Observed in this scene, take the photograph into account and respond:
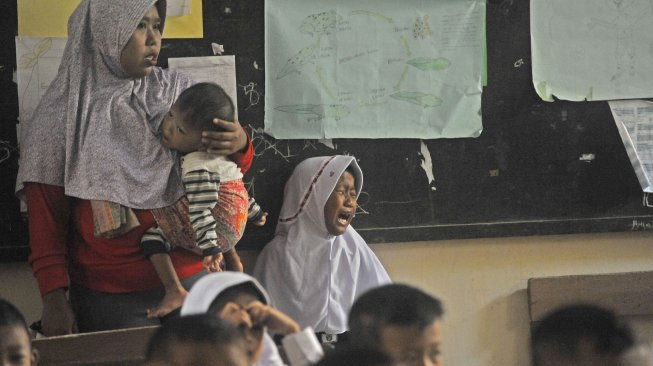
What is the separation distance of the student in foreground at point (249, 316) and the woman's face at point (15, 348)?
0.40 meters

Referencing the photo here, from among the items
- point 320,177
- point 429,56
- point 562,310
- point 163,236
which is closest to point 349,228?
point 320,177

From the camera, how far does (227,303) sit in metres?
2.63

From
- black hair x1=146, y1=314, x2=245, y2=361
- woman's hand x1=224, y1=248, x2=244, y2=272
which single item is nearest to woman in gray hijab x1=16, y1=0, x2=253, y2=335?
woman's hand x1=224, y1=248, x2=244, y2=272

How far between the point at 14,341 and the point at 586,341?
1.31 m

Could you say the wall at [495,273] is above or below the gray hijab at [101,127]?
below

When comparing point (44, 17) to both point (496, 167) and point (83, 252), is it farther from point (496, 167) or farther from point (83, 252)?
point (496, 167)

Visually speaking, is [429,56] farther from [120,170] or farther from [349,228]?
[120,170]

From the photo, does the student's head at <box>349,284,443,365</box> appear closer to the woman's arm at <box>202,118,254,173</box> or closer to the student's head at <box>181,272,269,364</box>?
the student's head at <box>181,272,269,364</box>

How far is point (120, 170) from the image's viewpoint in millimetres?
3281

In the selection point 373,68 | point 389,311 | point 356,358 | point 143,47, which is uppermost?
point 143,47

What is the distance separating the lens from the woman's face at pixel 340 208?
392cm

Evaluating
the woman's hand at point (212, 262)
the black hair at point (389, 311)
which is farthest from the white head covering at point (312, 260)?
the black hair at point (389, 311)

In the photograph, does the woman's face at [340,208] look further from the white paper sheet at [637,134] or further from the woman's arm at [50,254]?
the white paper sheet at [637,134]

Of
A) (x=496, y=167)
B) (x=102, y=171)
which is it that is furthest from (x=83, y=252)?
(x=496, y=167)
